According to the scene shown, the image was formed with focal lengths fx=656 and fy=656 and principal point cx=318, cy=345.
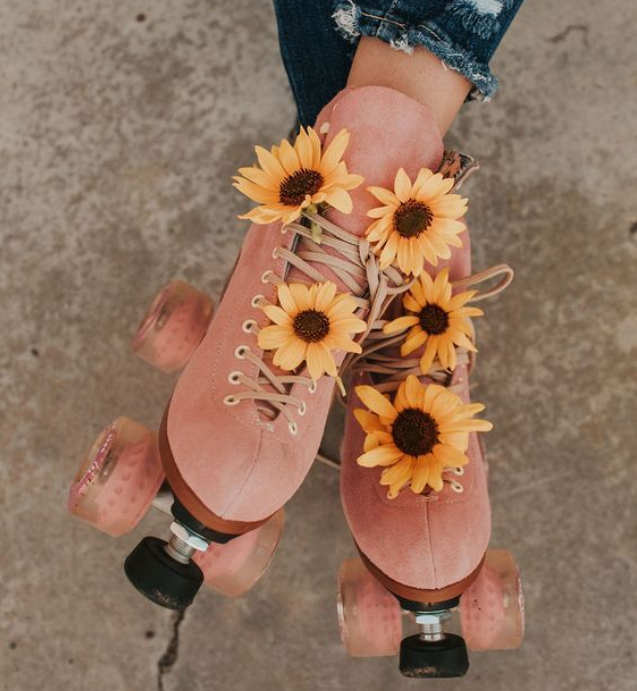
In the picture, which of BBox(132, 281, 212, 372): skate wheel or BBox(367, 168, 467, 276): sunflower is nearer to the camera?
BBox(367, 168, 467, 276): sunflower

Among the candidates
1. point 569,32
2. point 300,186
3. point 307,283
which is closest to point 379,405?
point 307,283

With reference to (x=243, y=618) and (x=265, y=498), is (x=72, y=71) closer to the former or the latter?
(x=265, y=498)

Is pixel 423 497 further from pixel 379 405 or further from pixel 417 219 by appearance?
pixel 417 219

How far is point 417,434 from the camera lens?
0.72 metres

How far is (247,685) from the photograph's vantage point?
988mm

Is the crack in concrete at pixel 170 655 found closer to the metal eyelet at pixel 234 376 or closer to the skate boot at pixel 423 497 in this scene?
the skate boot at pixel 423 497

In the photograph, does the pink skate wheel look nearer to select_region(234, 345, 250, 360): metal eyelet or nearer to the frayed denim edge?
select_region(234, 345, 250, 360): metal eyelet

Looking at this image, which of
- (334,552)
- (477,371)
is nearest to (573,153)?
(477,371)

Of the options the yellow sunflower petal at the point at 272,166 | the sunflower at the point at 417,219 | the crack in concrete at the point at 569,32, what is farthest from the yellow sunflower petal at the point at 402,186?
the crack in concrete at the point at 569,32

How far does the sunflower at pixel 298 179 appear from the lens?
62cm

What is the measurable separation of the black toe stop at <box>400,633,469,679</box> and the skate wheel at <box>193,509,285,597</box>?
205 mm

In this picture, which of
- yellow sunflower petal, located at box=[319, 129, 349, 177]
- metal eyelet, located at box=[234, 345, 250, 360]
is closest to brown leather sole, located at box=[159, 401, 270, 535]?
metal eyelet, located at box=[234, 345, 250, 360]

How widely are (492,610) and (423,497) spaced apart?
0.60 feet

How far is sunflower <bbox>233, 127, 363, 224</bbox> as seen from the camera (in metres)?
0.62
